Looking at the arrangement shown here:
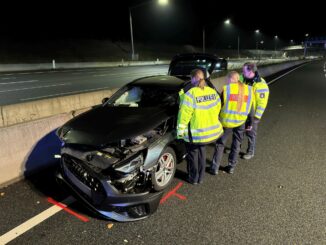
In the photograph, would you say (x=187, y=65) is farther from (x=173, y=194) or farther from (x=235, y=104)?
(x=173, y=194)

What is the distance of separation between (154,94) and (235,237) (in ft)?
9.10

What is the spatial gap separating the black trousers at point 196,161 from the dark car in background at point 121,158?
0.69 feet

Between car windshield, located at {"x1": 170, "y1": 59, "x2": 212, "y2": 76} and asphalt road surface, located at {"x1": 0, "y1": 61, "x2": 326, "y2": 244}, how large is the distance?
4194 millimetres

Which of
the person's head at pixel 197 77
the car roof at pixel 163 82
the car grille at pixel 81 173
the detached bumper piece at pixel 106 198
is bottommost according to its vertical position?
the detached bumper piece at pixel 106 198

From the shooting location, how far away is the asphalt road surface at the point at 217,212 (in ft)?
10.6

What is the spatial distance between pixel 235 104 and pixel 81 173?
257cm

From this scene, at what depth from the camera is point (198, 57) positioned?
29.5ft

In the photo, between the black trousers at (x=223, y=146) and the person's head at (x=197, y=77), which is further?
the black trousers at (x=223, y=146)

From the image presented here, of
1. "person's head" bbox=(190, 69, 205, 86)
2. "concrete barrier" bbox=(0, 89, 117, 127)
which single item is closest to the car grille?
"person's head" bbox=(190, 69, 205, 86)

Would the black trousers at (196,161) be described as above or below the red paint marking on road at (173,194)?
above

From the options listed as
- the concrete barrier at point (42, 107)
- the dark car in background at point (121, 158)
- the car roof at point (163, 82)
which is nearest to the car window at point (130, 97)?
the car roof at point (163, 82)

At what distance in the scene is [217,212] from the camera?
12.2 feet

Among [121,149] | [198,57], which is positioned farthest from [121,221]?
[198,57]

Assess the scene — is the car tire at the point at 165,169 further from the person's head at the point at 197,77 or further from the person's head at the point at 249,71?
the person's head at the point at 249,71
